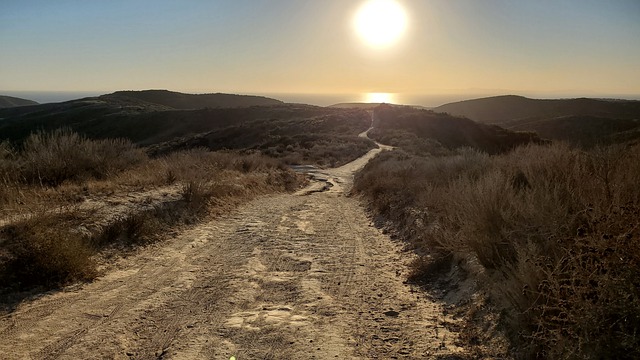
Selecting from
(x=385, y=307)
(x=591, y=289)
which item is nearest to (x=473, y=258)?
(x=385, y=307)

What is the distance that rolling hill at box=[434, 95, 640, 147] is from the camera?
83.5m

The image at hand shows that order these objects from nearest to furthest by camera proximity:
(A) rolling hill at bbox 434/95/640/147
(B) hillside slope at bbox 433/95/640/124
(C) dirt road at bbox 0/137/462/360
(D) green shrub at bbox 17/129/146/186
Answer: (C) dirt road at bbox 0/137/462/360 → (D) green shrub at bbox 17/129/146/186 → (A) rolling hill at bbox 434/95/640/147 → (B) hillside slope at bbox 433/95/640/124

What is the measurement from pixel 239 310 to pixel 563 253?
3.67 m

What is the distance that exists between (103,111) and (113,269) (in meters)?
109

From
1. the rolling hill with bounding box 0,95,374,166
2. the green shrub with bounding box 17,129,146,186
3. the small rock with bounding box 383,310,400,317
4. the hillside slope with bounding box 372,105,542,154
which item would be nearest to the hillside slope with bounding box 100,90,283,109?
the rolling hill with bounding box 0,95,374,166

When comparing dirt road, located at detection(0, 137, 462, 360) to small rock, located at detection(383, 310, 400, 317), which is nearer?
dirt road, located at detection(0, 137, 462, 360)

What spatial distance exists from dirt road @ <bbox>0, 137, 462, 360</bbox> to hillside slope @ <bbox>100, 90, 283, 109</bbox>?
158660 mm

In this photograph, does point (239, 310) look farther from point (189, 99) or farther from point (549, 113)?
point (189, 99)

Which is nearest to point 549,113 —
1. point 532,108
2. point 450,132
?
point 532,108

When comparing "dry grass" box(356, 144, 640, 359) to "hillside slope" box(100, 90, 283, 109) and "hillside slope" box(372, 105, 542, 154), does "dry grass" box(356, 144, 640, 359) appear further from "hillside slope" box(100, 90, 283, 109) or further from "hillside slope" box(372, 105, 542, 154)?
"hillside slope" box(100, 90, 283, 109)

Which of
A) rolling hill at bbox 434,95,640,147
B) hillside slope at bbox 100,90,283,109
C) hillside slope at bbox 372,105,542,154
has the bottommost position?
hillside slope at bbox 372,105,542,154

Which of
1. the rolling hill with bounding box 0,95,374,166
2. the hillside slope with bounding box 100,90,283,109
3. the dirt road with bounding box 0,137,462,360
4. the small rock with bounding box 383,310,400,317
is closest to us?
the dirt road with bounding box 0,137,462,360

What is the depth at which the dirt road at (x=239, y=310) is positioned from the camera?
168 inches

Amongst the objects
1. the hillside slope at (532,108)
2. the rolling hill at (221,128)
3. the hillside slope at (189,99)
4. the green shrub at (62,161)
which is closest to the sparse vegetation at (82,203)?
the green shrub at (62,161)
